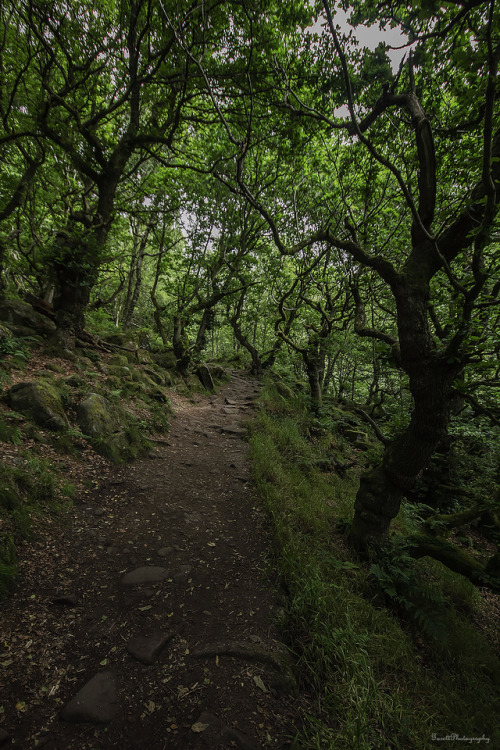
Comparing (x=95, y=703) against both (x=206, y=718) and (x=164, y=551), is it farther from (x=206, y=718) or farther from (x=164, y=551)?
(x=164, y=551)

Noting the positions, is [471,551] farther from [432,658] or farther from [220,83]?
[220,83]

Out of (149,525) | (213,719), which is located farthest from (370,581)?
(149,525)

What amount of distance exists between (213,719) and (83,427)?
456 cm

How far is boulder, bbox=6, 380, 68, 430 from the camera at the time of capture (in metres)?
4.69

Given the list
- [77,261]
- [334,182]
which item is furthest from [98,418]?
[334,182]

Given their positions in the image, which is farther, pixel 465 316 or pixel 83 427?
pixel 83 427

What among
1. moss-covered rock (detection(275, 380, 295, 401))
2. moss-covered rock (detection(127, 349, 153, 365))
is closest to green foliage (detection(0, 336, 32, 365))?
moss-covered rock (detection(127, 349, 153, 365))

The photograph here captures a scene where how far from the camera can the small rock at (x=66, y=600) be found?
106 inches

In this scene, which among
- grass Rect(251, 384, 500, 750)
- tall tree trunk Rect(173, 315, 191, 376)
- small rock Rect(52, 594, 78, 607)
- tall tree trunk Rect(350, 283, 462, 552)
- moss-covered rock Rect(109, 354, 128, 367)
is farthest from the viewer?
tall tree trunk Rect(173, 315, 191, 376)

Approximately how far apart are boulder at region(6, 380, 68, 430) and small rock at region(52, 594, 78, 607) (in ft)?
9.26

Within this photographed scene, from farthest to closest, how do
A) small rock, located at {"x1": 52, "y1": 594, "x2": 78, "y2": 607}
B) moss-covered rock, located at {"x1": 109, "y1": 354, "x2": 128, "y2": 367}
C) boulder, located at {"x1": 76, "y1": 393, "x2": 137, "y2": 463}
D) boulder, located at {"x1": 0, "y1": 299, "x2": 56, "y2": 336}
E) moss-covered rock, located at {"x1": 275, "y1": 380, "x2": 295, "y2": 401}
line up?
moss-covered rock, located at {"x1": 275, "y1": 380, "x2": 295, "y2": 401} < moss-covered rock, located at {"x1": 109, "y1": 354, "x2": 128, "y2": 367} < boulder, located at {"x1": 0, "y1": 299, "x2": 56, "y2": 336} < boulder, located at {"x1": 76, "y1": 393, "x2": 137, "y2": 463} < small rock, located at {"x1": 52, "y1": 594, "x2": 78, "y2": 607}

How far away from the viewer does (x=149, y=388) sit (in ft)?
28.6

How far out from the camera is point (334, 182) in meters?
8.84

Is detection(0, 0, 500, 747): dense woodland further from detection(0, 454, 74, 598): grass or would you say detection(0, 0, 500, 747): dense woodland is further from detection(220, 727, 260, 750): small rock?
detection(0, 454, 74, 598): grass
